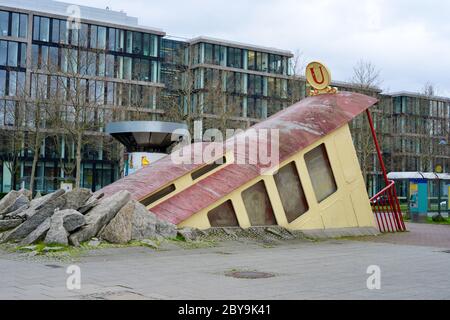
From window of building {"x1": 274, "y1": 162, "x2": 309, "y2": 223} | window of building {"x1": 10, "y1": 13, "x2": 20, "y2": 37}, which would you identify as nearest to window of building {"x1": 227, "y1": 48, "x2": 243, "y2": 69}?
window of building {"x1": 10, "y1": 13, "x2": 20, "y2": 37}

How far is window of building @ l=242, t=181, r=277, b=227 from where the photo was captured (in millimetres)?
17328

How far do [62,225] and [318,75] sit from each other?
11.1 metres

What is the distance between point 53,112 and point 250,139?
2894 cm

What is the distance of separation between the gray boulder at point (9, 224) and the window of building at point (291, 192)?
738 centimetres

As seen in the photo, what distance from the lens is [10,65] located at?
6378cm

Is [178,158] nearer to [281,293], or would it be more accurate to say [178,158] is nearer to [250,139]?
[250,139]

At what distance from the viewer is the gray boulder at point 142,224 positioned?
14656mm

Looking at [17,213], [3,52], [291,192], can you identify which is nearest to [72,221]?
[17,213]

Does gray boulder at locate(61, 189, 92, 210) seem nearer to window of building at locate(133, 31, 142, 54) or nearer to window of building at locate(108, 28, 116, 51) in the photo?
window of building at locate(108, 28, 116, 51)

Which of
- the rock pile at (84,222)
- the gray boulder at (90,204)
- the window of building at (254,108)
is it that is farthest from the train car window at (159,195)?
the window of building at (254,108)

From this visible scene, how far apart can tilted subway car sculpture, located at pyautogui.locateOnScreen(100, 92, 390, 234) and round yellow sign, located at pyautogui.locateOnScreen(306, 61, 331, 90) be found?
622 millimetres

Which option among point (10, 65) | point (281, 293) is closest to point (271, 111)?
point (10, 65)

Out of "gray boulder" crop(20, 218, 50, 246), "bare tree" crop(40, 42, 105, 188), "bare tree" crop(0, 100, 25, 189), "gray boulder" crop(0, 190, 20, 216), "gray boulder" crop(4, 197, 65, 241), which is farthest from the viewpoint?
"bare tree" crop(0, 100, 25, 189)

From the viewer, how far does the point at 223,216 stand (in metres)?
16.8
